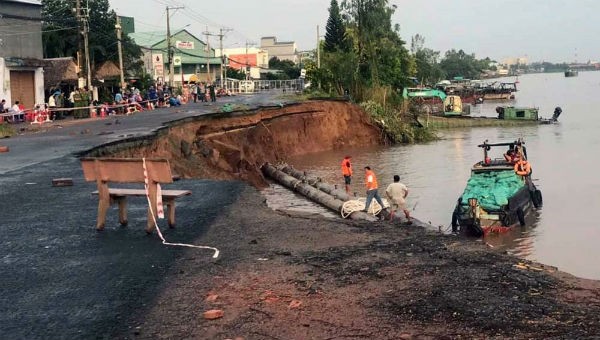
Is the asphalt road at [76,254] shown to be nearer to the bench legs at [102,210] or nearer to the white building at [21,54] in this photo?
the bench legs at [102,210]

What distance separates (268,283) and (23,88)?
34.7 meters

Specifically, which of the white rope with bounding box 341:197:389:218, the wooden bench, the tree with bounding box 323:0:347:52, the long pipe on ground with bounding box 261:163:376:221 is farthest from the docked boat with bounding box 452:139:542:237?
the tree with bounding box 323:0:347:52

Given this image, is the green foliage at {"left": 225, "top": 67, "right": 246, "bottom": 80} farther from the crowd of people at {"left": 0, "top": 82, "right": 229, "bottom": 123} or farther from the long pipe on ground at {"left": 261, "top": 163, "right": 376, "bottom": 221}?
the long pipe on ground at {"left": 261, "top": 163, "right": 376, "bottom": 221}

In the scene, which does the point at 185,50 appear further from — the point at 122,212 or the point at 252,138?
the point at 122,212

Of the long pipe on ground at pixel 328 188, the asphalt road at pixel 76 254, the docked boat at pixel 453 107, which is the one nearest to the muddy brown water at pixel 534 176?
the long pipe on ground at pixel 328 188

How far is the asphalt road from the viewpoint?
6562 millimetres

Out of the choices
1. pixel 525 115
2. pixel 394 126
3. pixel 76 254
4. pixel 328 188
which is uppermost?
pixel 525 115

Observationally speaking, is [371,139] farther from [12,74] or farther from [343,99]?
[12,74]

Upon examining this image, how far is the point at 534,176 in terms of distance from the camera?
30.8 m

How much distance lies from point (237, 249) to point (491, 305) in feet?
12.2

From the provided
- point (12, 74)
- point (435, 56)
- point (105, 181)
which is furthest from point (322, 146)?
point (435, 56)

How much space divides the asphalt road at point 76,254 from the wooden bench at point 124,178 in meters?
0.30

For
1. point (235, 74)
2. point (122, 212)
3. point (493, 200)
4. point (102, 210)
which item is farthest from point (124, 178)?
point (235, 74)

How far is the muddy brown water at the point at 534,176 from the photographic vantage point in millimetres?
17578
